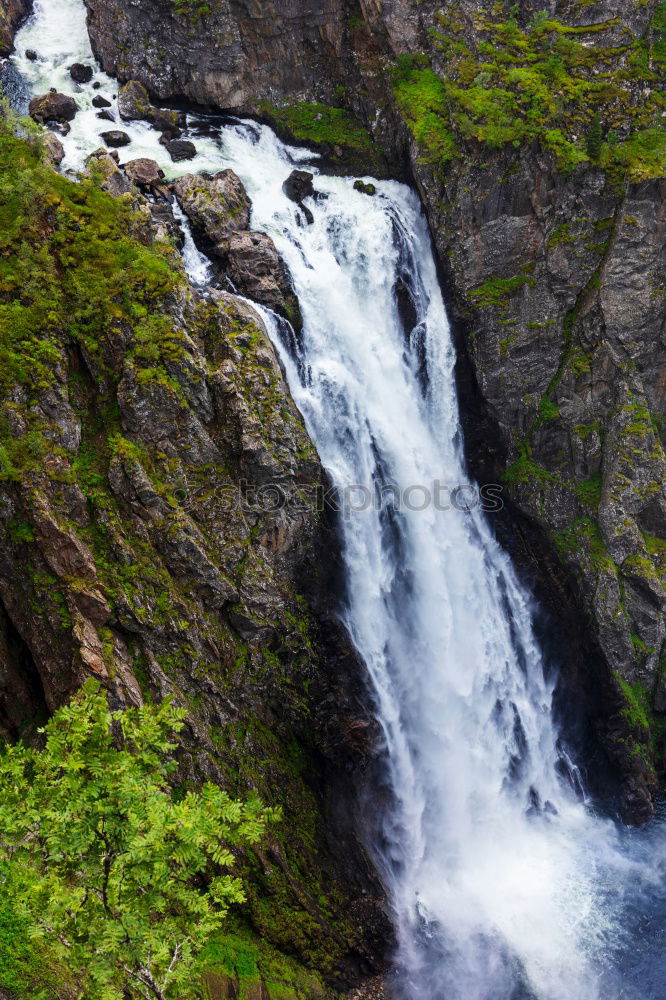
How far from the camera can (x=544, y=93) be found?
27234 millimetres

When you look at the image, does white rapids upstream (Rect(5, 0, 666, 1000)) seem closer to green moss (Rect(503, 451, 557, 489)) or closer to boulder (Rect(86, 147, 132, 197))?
green moss (Rect(503, 451, 557, 489))

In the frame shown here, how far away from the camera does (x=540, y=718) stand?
2680 centimetres

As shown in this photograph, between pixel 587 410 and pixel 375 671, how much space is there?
44.8 ft

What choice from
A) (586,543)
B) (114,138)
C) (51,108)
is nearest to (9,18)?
(51,108)

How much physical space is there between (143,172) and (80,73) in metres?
8.41

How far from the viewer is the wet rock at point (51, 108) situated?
87.6 ft

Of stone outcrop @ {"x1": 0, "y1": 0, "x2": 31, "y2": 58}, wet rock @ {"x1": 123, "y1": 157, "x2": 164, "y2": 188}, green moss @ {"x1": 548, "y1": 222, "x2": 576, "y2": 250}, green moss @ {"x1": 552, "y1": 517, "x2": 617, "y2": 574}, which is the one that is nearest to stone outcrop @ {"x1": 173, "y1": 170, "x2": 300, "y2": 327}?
wet rock @ {"x1": 123, "y1": 157, "x2": 164, "y2": 188}

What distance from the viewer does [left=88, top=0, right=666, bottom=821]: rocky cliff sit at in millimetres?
26688

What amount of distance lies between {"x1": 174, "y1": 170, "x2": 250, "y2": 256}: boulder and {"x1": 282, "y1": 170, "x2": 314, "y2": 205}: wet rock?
86.3 inches

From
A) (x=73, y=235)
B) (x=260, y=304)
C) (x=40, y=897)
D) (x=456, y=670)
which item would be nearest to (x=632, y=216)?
(x=260, y=304)

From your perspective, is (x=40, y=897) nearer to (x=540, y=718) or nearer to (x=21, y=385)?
(x=21, y=385)

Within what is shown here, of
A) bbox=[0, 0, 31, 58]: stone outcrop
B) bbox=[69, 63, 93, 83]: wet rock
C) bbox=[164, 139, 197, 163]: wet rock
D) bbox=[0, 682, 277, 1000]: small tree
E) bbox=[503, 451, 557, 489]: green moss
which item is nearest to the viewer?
bbox=[0, 682, 277, 1000]: small tree

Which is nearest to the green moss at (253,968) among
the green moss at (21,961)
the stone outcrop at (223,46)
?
the green moss at (21,961)

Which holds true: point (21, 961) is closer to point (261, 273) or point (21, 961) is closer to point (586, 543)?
point (261, 273)
